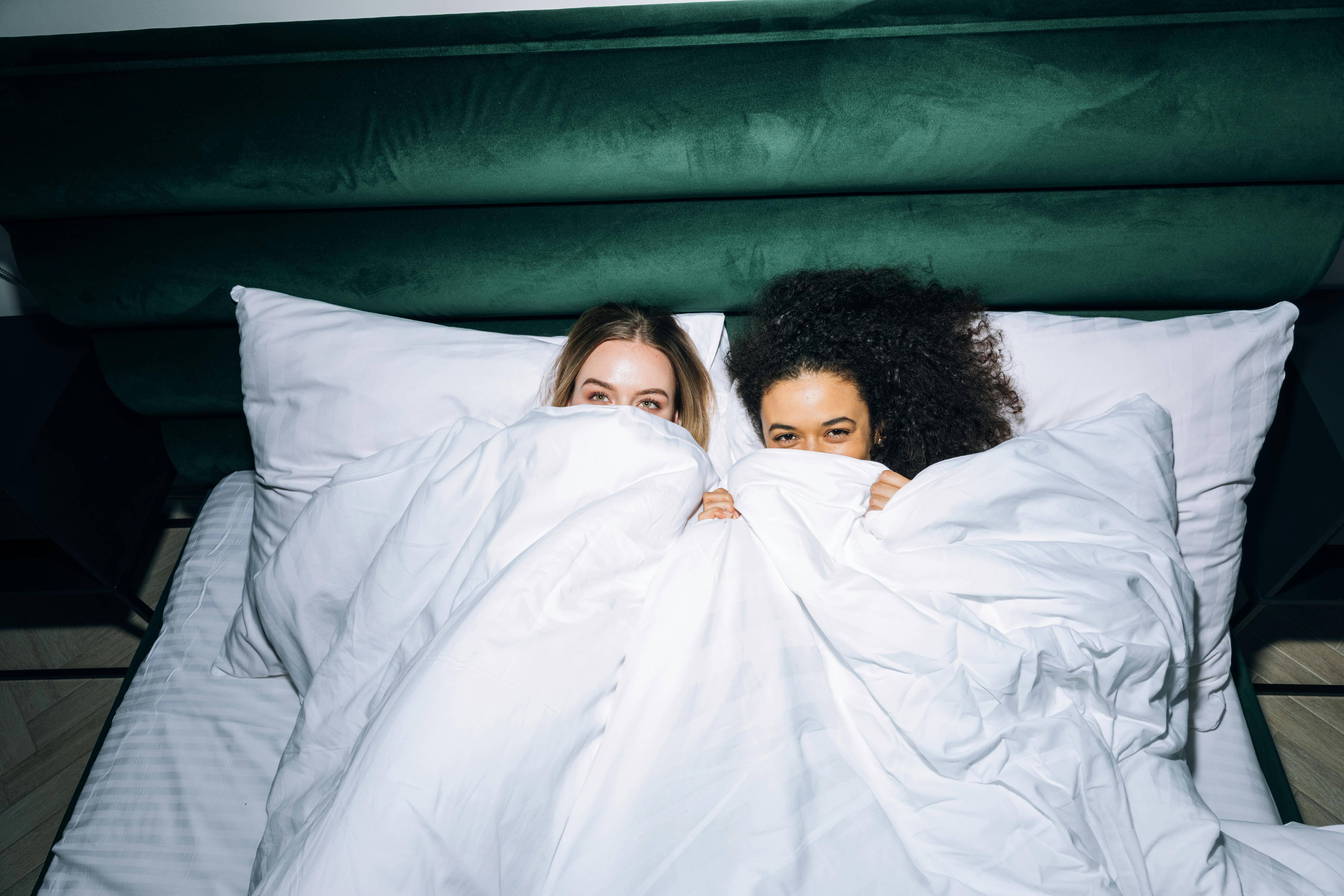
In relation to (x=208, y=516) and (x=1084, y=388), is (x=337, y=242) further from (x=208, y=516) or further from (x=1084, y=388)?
(x=1084, y=388)

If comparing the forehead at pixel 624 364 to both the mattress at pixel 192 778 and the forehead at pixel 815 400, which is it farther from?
the mattress at pixel 192 778

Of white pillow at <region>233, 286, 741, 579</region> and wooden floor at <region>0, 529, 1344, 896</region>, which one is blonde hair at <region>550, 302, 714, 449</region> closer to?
white pillow at <region>233, 286, 741, 579</region>

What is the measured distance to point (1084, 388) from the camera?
1207 mm

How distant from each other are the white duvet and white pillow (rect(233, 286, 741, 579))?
0.49 feet

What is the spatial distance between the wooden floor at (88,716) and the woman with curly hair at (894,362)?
1060 millimetres

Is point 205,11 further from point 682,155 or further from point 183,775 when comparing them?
point 183,775

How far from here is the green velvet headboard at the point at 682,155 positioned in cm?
112

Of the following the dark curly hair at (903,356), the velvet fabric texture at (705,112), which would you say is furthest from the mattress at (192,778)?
the velvet fabric texture at (705,112)

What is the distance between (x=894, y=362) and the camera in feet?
4.06

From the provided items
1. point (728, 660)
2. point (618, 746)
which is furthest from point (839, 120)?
point (618, 746)

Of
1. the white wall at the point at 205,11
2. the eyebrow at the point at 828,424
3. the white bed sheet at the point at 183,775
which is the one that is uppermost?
the white wall at the point at 205,11

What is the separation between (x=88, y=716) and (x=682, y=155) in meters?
1.93

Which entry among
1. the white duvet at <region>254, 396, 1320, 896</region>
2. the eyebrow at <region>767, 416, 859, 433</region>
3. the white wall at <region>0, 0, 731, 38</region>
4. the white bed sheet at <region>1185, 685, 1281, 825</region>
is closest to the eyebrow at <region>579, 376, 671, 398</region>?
the white duvet at <region>254, 396, 1320, 896</region>

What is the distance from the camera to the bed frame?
3.67 feet
